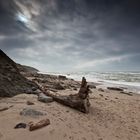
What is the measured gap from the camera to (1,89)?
690 centimetres

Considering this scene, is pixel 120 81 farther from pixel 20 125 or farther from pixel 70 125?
pixel 20 125

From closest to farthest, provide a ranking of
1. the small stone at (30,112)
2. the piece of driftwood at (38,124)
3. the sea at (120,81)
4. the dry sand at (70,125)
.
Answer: the dry sand at (70,125) < the piece of driftwood at (38,124) < the small stone at (30,112) < the sea at (120,81)

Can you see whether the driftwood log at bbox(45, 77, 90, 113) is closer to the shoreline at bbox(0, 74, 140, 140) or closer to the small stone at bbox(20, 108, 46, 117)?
the shoreline at bbox(0, 74, 140, 140)

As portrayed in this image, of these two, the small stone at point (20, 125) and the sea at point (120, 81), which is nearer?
the small stone at point (20, 125)

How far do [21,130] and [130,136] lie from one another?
3342 millimetres

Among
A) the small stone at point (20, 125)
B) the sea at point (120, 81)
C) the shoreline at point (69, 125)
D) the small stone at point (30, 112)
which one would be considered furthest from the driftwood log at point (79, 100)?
the sea at point (120, 81)

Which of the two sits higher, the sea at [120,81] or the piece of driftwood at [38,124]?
the sea at [120,81]

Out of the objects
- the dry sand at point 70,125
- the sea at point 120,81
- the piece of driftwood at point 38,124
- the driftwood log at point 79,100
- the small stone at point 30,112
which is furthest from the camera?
the sea at point 120,81

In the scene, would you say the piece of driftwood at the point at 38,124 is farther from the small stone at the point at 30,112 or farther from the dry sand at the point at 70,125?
the small stone at the point at 30,112

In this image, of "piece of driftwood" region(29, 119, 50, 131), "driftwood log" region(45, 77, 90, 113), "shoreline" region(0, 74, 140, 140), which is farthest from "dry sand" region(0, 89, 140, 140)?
"driftwood log" region(45, 77, 90, 113)

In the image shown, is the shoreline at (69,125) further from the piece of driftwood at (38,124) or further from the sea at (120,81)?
the sea at (120,81)

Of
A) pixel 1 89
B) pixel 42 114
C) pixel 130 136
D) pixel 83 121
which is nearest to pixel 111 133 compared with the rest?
pixel 130 136

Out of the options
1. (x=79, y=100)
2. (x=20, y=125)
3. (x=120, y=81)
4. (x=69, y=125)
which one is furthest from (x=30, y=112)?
(x=120, y=81)

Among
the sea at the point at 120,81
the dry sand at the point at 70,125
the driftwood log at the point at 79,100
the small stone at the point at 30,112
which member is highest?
the sea at the point at 120,81
